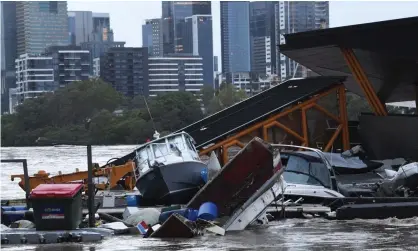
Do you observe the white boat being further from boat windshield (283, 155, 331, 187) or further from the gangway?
the gangway

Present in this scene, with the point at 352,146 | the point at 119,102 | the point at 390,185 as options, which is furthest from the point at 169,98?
the point at 390,185

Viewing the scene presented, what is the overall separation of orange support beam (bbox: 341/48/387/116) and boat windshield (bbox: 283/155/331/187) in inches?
478

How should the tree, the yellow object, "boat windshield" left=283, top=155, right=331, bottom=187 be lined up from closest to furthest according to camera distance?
"boat windshield" left=283, top=155, right=331, bottom=187 → the yellow object → the tree

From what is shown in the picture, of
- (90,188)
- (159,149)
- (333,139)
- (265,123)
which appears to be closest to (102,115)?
(333,139)

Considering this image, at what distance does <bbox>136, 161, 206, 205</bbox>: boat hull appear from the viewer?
3102cm

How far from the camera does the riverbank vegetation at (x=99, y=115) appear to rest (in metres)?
114

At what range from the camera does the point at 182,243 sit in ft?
77.9

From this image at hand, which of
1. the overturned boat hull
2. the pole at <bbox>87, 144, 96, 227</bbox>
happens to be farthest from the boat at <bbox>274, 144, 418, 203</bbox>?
the pole at <bbox>87, 144, 96, 227</bbox>

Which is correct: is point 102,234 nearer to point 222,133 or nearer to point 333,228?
point 333,228

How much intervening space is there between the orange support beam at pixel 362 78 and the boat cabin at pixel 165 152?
31.1ft

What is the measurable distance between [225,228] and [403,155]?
1574 centimetres

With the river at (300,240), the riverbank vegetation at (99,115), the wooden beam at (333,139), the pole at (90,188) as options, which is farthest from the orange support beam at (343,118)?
the riverbank vegetation at (99,115)

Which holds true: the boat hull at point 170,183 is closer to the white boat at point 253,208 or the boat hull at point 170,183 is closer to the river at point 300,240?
the river at point 300,240

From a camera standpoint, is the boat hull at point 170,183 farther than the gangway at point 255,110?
No
